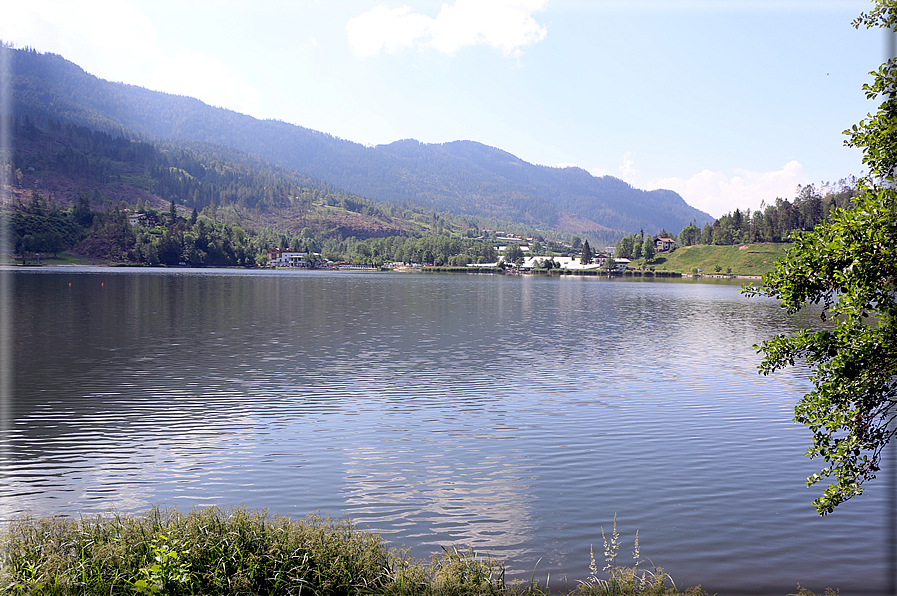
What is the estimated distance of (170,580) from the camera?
9945mm

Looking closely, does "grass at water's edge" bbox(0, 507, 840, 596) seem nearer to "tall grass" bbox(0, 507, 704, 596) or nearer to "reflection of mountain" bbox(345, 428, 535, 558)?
"tall grass" bbox(0, 507, 704, 596)

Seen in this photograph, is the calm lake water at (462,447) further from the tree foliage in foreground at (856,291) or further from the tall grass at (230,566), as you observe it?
the tree foliage in foreground at (856,291)

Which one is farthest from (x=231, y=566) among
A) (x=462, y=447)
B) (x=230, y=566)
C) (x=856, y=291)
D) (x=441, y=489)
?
(x=462, y=447)

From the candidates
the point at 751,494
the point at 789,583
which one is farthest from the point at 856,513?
the point at 789,583

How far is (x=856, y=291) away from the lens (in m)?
10.2

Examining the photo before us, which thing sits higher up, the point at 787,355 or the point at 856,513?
the point at 787,355

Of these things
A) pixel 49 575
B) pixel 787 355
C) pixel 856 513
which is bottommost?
pixel 856 513

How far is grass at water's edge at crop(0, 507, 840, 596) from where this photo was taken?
10.3m

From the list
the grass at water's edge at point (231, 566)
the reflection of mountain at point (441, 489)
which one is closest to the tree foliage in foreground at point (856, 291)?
the grass at water's edge at point (231, 566)

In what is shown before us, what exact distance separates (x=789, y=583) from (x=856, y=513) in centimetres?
618

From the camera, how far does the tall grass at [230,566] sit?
1034cm

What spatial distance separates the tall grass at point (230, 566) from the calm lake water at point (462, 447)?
8.61 ft

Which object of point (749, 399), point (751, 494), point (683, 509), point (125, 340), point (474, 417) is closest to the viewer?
point (683, 509)

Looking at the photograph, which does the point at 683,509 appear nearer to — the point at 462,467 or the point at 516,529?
the point at 516,529
